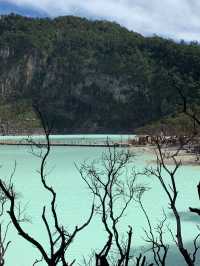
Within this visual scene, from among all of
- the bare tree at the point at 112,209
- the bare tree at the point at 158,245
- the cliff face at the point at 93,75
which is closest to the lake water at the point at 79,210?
the bare tree at the point at 158,245

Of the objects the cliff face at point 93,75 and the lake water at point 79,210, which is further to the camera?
the cliff face at point 93,75

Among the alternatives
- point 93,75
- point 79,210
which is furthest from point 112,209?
point 93,75

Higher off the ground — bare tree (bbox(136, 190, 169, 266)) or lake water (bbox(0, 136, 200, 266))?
bare tree (bbox(136, 190, 169, 266))

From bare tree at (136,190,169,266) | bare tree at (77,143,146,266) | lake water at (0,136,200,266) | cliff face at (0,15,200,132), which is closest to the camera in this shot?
bare tree at (77,143,146,266)

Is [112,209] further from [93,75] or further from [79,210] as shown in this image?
[93,75]

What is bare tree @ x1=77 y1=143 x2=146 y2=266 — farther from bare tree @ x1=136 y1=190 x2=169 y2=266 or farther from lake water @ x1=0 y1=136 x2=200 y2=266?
lake water @ x1=0 y1=136 x2=200 y2=266

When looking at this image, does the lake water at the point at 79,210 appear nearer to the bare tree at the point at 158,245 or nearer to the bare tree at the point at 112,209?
the bare tree at the point at 158,245

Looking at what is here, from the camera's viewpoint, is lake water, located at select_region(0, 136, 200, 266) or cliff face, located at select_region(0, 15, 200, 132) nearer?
lake water, located at select_region(0, 136, 200, 266)

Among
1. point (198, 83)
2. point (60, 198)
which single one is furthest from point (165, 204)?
point (198, 83)

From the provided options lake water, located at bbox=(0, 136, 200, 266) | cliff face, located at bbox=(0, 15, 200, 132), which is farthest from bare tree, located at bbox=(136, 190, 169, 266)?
cliff face, located at bbox=(0, 15, 200, 132)

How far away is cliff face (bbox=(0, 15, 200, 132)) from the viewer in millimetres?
121250

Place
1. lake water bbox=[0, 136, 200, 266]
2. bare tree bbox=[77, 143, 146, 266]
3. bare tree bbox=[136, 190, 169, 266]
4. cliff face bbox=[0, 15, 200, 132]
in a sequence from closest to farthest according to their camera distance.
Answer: bare tree bbox=[77, 143, 146, 266] → bare tree bbox=[136, 190, 169, 266] → lake water bbox=[0, 136, 200, 266] → cliff face bbox=[0, 15, 200, 132]

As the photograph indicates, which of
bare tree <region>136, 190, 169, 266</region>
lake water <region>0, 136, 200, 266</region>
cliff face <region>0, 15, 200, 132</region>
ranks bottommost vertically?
lake water <region>0, 136, 200, 266</region>

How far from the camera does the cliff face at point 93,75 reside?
121250 millimetres
